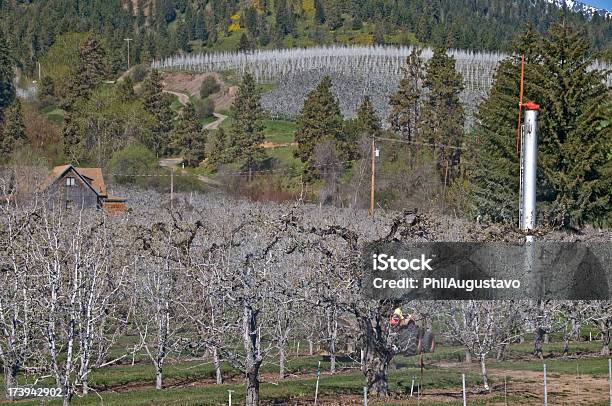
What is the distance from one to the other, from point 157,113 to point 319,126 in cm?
2069

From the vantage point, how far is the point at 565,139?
41.7 meters

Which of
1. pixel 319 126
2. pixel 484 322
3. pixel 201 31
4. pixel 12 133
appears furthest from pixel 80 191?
pixel 201 31

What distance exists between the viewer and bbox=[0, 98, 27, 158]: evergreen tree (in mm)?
81231

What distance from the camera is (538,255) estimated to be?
66.8 ft

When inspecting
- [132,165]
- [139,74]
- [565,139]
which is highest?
[139,74]

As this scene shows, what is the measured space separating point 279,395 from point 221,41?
156014 mm

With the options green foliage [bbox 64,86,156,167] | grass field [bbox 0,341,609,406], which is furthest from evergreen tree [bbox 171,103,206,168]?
grass field [bbox 0,341,609,406]

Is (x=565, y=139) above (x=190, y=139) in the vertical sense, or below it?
below

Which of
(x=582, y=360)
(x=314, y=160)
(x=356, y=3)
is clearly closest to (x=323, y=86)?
(x=314, y=160)

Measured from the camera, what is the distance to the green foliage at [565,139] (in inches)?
1602

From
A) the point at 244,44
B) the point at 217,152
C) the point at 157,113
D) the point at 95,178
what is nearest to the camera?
the point at 95,178

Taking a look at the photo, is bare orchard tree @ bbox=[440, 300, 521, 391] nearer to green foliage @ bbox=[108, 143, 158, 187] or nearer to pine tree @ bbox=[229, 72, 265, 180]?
green foliage @ bbox=[108, 143, 158, 187]

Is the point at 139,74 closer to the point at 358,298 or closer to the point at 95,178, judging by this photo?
the point at 95,178

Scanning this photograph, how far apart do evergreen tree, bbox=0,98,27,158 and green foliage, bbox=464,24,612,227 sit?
47.9m
